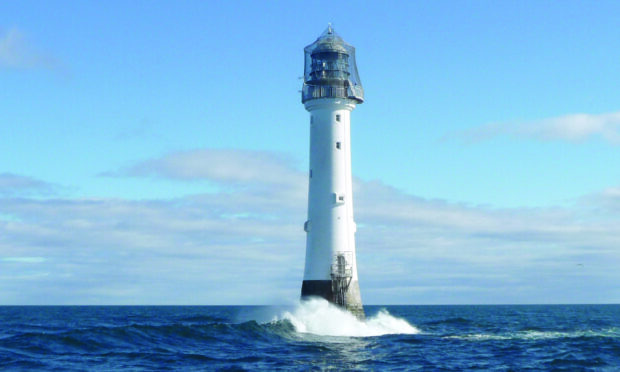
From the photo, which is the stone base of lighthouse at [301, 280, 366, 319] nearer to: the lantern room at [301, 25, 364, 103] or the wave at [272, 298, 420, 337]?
the wave at [272, 298, 420, 337]

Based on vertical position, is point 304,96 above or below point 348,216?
above

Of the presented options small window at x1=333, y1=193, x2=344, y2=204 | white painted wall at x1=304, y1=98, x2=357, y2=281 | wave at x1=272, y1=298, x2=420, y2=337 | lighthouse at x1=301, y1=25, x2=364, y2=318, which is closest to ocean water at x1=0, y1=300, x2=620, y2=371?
wave at x1=272, y1=298, x2=420, y2=337

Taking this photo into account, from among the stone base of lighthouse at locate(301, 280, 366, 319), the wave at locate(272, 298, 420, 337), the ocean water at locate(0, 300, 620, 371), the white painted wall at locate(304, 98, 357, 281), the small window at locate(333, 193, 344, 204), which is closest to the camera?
the ocean water at locate(0, 300, 620, 371)

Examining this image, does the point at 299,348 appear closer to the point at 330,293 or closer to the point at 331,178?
the point at 330,293

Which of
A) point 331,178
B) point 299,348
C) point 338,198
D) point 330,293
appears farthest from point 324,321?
point 331,178

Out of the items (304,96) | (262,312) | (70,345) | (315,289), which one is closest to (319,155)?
(304,96)

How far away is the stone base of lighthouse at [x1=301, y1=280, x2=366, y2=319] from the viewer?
156 ft

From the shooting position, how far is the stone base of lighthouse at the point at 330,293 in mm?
47688

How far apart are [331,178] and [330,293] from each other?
25.5 ft

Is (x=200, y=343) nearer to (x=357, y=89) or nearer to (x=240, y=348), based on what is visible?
(x=240, y=348)

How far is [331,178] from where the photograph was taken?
160 ft

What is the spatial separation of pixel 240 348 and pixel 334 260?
11361 millimetres

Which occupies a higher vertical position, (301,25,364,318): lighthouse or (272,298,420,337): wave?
(301,25,364,318): lighthouse

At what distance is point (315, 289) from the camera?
48.0 m
